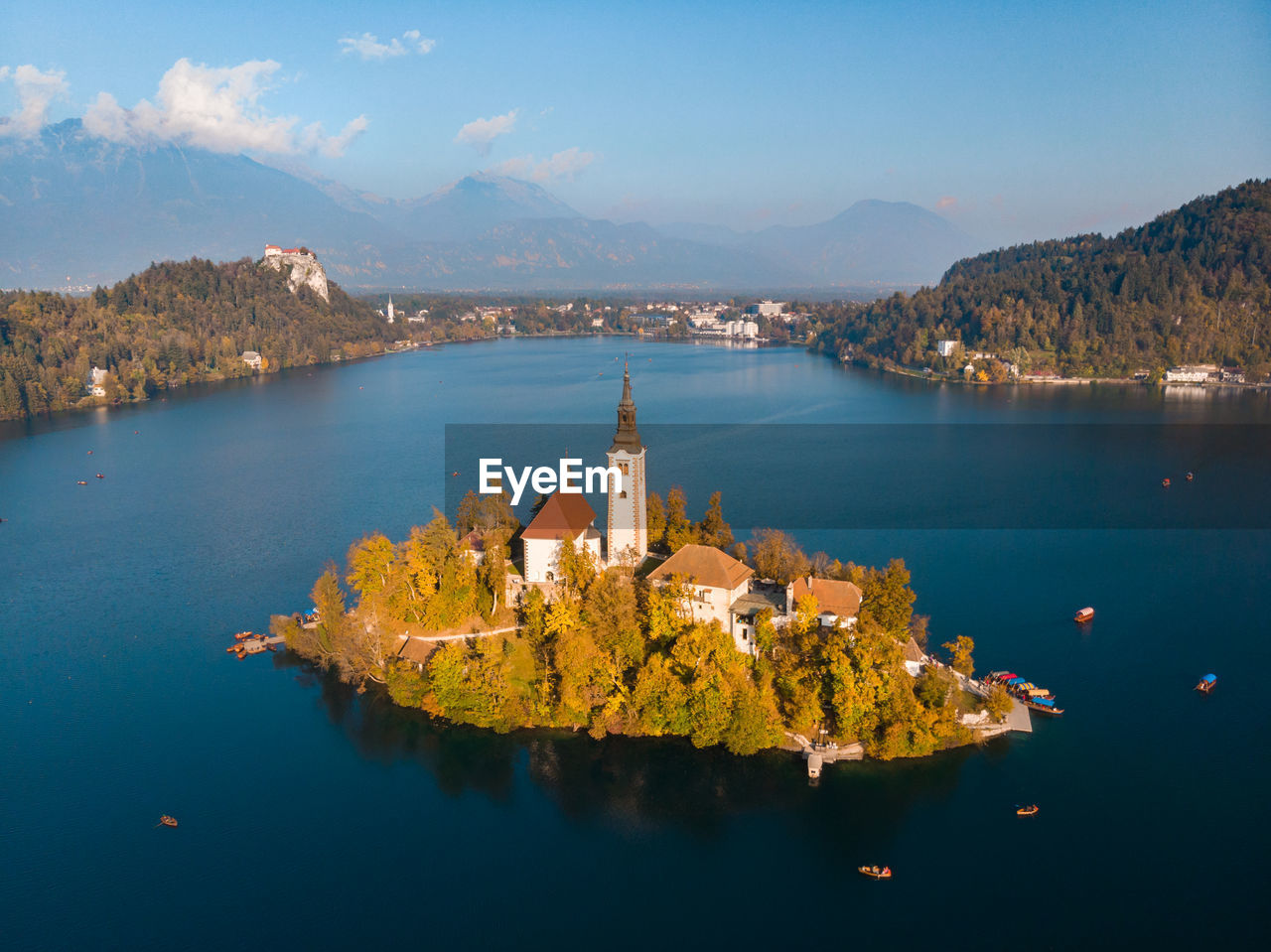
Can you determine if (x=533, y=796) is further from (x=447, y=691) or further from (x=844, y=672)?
(x=844, y=672)

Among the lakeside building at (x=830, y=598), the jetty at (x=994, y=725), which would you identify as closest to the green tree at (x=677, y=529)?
the lakeside building at (x=830, y=598)

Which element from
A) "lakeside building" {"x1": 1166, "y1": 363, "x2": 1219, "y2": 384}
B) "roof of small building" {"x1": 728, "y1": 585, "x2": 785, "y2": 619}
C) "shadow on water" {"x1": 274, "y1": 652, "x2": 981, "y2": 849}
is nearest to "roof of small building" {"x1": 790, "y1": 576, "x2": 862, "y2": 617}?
"roof of small building" {"x1": 728, "y1": 585, "x2": 785, "y2": 619}

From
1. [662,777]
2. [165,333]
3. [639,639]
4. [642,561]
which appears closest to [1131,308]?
[642,561]

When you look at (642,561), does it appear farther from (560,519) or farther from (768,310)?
(768,310)

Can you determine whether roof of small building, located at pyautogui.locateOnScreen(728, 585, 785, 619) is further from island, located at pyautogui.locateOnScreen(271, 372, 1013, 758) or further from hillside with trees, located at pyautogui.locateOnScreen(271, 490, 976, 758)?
hillside with trees, located at pyautogui.locateOnScreen(271, 490, 976, 758)

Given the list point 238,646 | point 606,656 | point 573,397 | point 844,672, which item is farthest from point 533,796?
point 573,397
